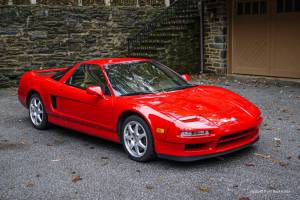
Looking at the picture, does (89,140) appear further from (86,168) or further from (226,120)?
(226,120)

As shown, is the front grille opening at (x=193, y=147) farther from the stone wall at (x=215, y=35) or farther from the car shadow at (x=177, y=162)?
the stone wall at (x=215, y=35)

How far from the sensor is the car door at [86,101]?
6381mm

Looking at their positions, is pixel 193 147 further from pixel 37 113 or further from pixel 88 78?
pixel 37 113

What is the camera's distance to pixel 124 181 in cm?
520

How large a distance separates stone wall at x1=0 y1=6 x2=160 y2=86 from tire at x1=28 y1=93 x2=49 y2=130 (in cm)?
611

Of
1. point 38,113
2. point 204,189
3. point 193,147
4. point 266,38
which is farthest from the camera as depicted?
point 266,38

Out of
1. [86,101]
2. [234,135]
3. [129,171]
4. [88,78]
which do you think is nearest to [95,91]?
[86,101]

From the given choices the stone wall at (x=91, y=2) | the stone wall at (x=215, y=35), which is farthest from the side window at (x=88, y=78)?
the stone wall at (x=215, y=35)

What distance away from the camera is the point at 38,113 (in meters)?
8.09

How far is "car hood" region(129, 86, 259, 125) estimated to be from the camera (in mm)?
5652

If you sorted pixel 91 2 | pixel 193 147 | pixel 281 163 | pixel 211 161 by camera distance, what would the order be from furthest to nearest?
1. pixel 91 2
2. pixel 211 161
3. pixel 281 163
4. pixel 193 147

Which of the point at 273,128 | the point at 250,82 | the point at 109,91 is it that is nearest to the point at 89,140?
the point at 109,91

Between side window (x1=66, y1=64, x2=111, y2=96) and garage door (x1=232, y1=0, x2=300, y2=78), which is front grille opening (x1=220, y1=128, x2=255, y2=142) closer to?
side window (x1=66, y1=64, x2=111, y2=96)

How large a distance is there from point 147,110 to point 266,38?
9.19 m
